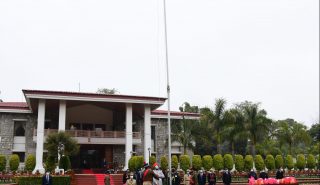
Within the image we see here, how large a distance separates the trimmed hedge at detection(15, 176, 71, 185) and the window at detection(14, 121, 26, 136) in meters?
10.8

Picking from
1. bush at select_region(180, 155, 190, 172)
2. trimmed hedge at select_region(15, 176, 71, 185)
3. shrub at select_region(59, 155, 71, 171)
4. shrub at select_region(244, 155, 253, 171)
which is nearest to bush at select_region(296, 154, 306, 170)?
shrub at select_region(244, 155, 253, 171)

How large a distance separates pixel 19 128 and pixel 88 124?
5.96 m

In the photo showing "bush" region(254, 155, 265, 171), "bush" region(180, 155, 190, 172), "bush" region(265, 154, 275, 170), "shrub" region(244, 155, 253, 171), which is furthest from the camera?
"bush" region(265, 154, 275, 170)

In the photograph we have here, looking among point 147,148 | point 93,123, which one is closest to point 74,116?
point 93,123

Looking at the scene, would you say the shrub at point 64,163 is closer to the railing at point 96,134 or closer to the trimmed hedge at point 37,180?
the trimmed hedge at point 37,180

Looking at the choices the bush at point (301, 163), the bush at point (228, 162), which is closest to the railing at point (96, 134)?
the bush at point (228, 162)

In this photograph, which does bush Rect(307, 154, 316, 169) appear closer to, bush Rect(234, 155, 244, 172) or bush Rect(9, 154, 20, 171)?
bush Rect(234, 155, 244, 172)

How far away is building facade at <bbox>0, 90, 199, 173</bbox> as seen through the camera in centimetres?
2898

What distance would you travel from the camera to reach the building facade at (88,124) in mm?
28984

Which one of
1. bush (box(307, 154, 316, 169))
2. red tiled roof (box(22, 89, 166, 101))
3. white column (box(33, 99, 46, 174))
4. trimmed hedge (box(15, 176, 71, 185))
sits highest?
red tiled roof (box(22, 89, 166, 101))

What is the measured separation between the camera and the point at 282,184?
12680 mm

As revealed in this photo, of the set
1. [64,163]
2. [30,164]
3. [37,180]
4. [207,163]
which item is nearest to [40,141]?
[30,164]

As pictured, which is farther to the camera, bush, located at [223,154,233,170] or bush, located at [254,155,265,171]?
bush, located at [254,155,265,171]

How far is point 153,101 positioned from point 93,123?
288 inches
